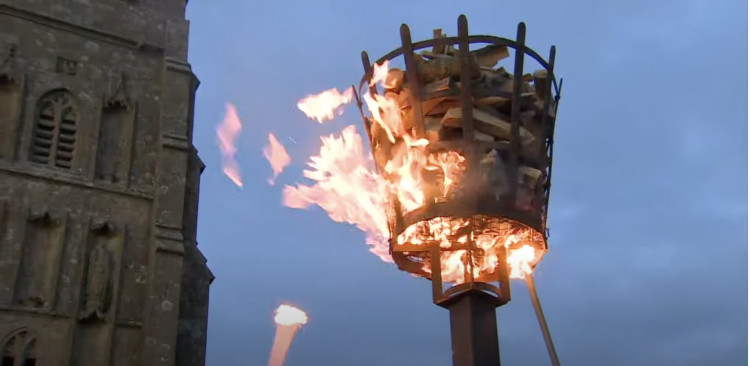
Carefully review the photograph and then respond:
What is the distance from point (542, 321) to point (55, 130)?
1411 cm

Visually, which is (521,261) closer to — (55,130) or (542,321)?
(542,321)

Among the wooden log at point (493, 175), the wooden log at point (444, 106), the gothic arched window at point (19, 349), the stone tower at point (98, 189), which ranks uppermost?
the stone tower at point (98, 189)

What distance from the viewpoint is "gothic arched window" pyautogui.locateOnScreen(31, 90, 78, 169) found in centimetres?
1970

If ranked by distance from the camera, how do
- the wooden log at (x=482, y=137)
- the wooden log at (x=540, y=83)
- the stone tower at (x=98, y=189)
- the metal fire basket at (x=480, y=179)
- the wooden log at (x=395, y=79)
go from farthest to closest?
the stone tower at (x=98, y=189) → the wooden log at (x=540, y=83) → the wooden log at (x=395, y=79) → the wooden log at (x=482, y=137) → the metal fire basket at (x=480, y=179)

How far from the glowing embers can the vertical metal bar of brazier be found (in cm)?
34

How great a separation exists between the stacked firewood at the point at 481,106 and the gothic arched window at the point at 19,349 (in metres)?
10.1

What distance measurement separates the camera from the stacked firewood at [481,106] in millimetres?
10297

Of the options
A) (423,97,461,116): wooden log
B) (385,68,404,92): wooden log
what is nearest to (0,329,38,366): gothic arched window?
(385,68,404,92): wooden log

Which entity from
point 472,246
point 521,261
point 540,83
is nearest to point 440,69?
point 540,83

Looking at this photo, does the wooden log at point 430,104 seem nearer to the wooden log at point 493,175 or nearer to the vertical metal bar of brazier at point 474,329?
the wooden log at point 493,175

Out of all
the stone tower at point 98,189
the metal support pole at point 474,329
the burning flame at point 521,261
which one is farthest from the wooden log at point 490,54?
the stone tower at point 98,189

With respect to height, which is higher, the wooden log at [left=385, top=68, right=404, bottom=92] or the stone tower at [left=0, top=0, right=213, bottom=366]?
the stone tower at [left=0, top=0, right=213, bottom=366]

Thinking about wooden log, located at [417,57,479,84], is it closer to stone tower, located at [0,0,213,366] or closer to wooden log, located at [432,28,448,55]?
wooden log, located at [432,28,448,55]

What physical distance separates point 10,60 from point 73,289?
230 inches
